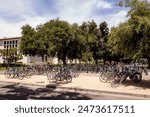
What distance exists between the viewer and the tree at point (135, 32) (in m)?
14.9

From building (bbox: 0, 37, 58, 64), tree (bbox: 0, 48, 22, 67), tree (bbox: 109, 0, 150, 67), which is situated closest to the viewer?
tree (bbox: 109, 0, 150, 67)

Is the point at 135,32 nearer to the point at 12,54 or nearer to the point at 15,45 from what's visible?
the point at 12,54

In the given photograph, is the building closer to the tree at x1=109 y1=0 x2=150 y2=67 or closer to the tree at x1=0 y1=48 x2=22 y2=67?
the tree at x1=0 y1=48 x2=22 y2=67

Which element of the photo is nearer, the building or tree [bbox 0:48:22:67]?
tree [bbox 0:48:22:67]

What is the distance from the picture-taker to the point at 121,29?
15.4 meters

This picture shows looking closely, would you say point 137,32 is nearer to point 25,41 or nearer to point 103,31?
point 25,41

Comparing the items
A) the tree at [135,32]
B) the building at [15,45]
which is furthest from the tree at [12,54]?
the tree at [135,32]

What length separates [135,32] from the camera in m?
15.4

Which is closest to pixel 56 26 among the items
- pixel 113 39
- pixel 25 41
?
pixel 25 41

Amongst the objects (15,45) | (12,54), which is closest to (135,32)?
(12,54)

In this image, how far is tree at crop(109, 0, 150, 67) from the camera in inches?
587

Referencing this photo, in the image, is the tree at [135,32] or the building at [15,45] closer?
the tree at [135,32]

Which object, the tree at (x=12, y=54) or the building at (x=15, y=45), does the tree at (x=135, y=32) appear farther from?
the building at (x=15, y=45)

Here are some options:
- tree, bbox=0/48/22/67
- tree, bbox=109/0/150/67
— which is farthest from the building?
tree, bbox=109/0/150/67
